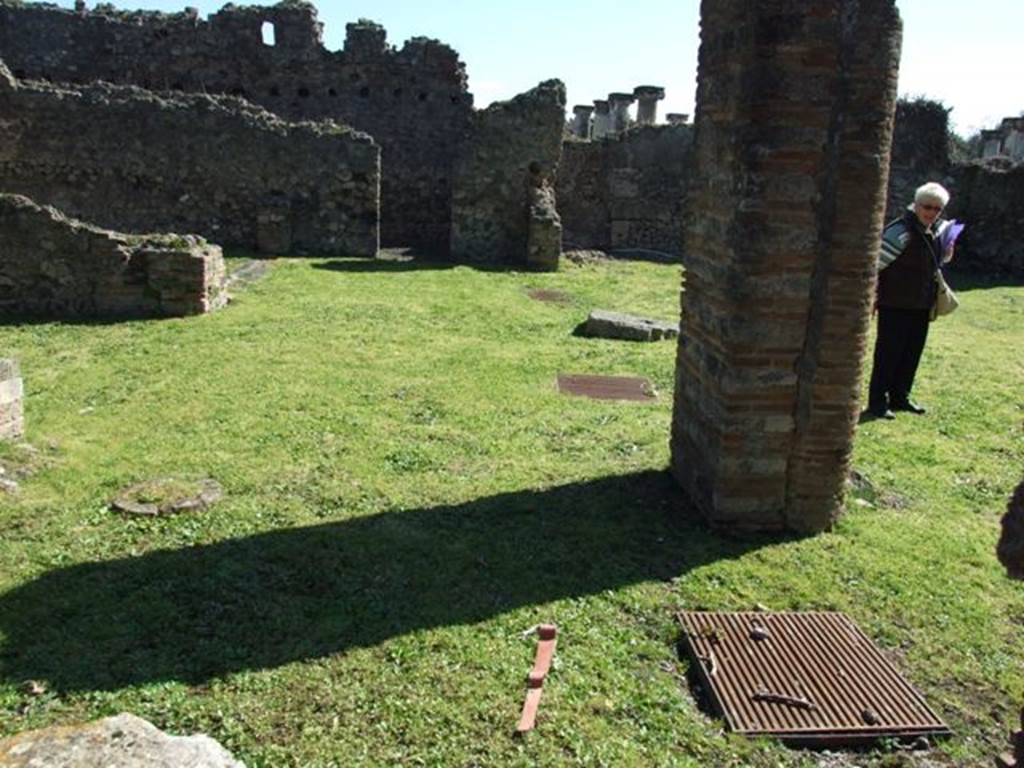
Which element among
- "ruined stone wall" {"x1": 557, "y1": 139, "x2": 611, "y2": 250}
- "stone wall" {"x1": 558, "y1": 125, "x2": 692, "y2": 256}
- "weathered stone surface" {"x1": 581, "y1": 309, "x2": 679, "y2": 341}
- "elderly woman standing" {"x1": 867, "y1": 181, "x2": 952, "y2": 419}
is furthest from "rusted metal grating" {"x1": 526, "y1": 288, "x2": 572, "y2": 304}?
"ruined stone wall" {"x1": 557, "y1": 139, "x2": 611, "y2": 250}

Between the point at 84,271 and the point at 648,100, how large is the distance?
22.2 m

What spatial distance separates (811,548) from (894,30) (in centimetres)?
277

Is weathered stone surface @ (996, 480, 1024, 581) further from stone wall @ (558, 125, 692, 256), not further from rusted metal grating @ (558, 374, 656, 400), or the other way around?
stone wall @ (558, 125, 692, 256)

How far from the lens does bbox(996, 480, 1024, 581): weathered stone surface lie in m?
2.42

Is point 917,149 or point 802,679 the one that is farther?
point 917,149

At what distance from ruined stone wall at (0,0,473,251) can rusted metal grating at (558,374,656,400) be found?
11.8 meters

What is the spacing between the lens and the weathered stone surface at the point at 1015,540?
2.42 m

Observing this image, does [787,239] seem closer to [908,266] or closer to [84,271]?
[908,266]

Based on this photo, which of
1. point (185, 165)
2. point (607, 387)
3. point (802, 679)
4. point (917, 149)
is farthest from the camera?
point (917, 149)

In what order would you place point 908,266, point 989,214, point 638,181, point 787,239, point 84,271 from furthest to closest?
point 638,181, point 989,214, point 84,271, point 908,266, point 787,239

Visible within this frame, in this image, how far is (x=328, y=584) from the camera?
4.39 metres

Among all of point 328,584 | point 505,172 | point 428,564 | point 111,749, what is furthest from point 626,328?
point 111,749

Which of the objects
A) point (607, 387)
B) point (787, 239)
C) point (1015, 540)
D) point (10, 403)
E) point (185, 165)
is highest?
point (185, 165)

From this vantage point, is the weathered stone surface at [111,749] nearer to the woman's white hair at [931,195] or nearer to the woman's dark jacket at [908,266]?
the woman's dark jacket at [908,266]
